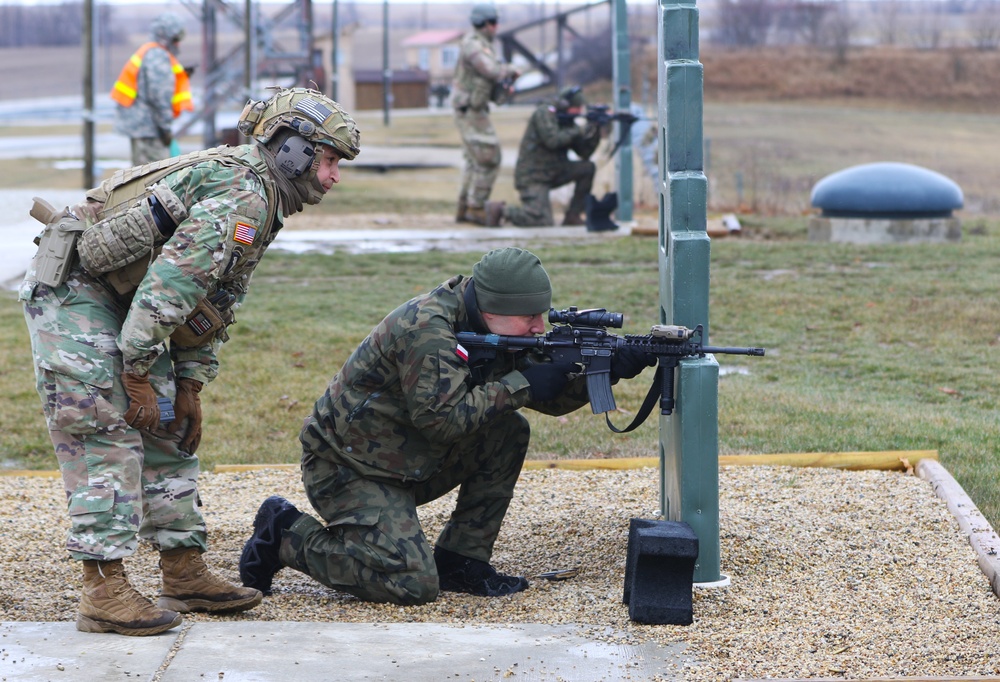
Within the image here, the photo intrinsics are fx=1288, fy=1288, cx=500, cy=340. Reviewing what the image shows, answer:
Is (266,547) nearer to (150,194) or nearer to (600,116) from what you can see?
(150,194)

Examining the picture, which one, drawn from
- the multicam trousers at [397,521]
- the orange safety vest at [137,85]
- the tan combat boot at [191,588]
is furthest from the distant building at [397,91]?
the tan combat boot at [191,588]

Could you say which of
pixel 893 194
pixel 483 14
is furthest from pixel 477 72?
pixel 893 194

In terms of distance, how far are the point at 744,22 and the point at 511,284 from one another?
5904 centimetres

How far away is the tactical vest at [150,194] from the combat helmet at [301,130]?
3.2 inches

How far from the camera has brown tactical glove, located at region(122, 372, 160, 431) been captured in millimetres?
3947

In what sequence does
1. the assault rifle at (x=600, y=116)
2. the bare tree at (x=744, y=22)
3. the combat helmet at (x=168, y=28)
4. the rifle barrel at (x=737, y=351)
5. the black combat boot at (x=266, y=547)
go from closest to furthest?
the rifle barrel at (x=737, y=351) → the black combat boot at (x=266, y=547) → the combat helmet at (x=168, y=28) → the assault rifle at (x=600, y=116) → the bare tree at (x=744, y=22)

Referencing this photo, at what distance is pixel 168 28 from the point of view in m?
11.5

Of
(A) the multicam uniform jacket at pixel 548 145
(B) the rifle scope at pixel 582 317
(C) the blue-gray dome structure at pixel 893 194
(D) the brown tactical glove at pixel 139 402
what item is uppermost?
(A) the multicam uniform jacket at pixel 548 145

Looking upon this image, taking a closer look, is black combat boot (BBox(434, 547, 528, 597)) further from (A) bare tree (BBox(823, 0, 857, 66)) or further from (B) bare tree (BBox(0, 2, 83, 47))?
(B) bare tree (BBox(0, 2, 83, 47))

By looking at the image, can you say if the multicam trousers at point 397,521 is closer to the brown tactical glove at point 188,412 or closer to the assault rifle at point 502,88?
the brown tactical glove at point 188,412

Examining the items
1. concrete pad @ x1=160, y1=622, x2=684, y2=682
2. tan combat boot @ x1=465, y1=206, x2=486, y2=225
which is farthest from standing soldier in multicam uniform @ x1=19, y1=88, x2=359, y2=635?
tan combat boot @ x1=465, y1=206, x2=486, y2=225

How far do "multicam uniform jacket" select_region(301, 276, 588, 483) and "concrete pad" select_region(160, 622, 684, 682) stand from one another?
657 millimetres

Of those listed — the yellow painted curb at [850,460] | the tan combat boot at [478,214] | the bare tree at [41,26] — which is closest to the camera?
the yellow painted curb at [850,460]

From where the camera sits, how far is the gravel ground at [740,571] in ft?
12.5
